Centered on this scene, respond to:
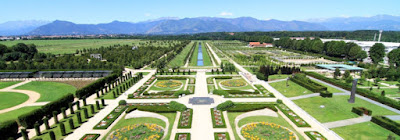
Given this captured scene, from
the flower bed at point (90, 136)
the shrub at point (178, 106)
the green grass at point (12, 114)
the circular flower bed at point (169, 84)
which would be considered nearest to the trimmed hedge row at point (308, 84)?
the shrub at point (178, 106)

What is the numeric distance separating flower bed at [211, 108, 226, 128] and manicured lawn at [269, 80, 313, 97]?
17.4 metres

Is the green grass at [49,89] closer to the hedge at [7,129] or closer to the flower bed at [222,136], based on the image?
the hedge at [7,129]

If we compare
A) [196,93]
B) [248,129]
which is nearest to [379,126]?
[248,129]

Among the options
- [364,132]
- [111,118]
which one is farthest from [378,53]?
[111,118]

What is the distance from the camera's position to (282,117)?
30.6m

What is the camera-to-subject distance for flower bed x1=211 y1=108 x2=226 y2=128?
27.0m

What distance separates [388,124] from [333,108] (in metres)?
7.57

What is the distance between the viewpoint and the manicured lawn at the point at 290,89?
4094 cm

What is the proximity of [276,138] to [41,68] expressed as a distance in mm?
71599

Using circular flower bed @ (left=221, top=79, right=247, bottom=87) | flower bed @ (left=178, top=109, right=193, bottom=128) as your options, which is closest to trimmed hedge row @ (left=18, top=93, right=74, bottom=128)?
flower bed @ (left=178, top=109, right=193, bottom=128)

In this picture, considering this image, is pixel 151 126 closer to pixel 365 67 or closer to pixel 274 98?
pixel 274 98

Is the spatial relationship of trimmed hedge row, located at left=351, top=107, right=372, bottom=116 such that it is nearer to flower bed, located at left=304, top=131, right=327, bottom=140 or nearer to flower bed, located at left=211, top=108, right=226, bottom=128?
flower bed, located at left=304, top=131, right=327, bottom=140

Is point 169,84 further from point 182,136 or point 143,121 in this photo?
point 182,136

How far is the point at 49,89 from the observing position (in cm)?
4594
